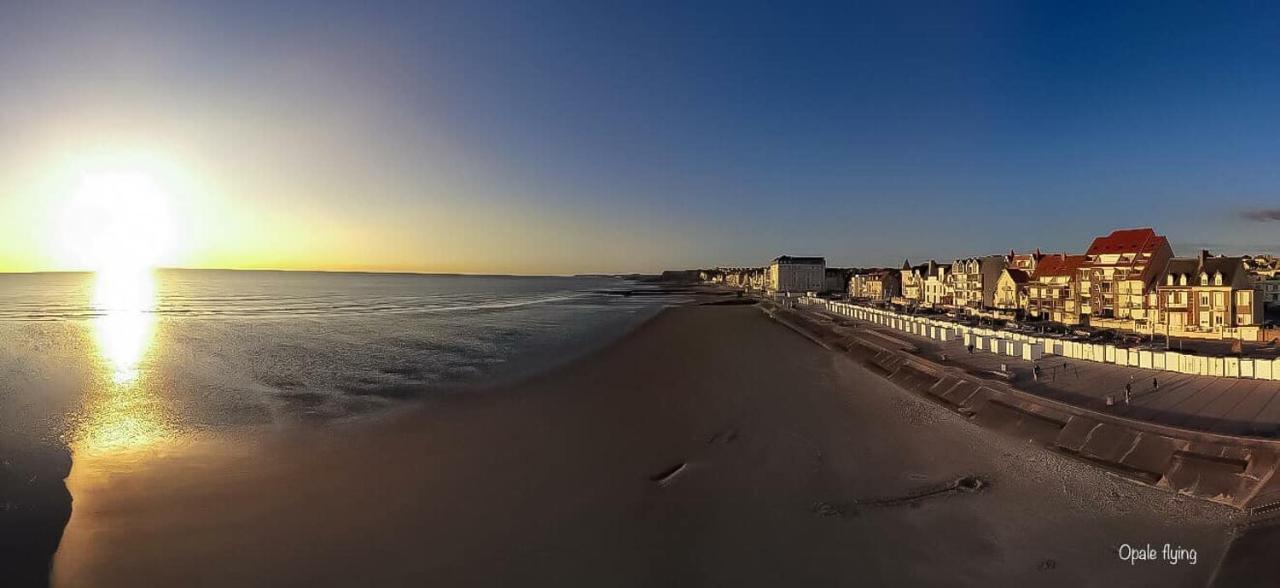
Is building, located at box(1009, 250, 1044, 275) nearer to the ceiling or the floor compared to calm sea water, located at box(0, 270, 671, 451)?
nearer to the ceiling

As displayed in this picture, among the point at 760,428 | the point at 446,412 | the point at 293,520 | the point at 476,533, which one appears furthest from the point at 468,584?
the point at 446,412

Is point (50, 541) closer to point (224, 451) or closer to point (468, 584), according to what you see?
point (224, 451)

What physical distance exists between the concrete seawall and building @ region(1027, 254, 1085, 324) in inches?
1135

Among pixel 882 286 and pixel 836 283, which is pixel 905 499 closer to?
pixel 882 286

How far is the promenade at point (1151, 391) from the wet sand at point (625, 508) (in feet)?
10.4

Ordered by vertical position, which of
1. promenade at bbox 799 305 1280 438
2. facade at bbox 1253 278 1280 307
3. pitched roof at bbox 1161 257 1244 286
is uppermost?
pitched roof at bbox 1161 257 1244 286

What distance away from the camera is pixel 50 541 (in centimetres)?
1134

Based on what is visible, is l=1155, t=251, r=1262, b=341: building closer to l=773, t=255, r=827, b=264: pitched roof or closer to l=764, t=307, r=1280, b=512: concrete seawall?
Answer: l=764, t=307, r=1280, b=512: concrete seawall

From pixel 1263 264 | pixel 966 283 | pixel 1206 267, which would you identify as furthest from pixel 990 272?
pixel 1263 264

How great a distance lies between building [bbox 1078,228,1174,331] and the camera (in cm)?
3725

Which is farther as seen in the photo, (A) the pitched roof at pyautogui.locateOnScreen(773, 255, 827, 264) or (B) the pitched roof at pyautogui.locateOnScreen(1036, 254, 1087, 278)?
(A) the pitched roof at pyautogui.locateOnScreen(773, 255, 827, 264)

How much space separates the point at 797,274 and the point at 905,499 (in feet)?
440

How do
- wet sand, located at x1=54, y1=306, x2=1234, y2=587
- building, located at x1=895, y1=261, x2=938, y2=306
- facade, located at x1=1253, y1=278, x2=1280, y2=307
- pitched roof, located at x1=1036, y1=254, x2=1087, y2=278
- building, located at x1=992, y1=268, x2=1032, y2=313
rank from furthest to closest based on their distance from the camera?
building, located at x1=895, y1=261, x2=938, y2=306, building, located at x1=992, y1=268, x2=1032, y2=313, facade, located at x1=1253, y1=278, x2=1280, y2=307, pitched roof, located at x1=1036, y1=254, x2=1087, y2=278, wet sand, located at x1=54, y1=306, x2=1234, y2=587

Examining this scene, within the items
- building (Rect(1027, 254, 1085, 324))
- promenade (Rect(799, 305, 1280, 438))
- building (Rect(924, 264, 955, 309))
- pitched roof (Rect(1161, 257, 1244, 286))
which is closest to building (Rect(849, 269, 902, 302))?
building (Rect(924, 264, 955, 309))
